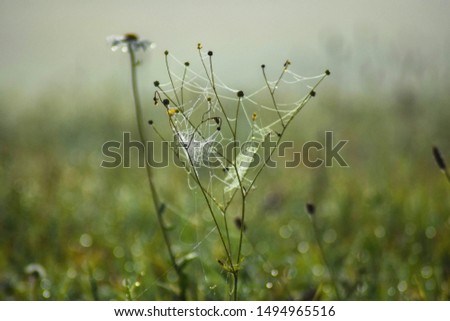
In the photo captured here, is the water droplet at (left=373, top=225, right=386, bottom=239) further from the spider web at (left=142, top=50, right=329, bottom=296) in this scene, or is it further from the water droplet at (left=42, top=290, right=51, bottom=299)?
the water droplet at (left=42, top=290, right=51, bottom=299)

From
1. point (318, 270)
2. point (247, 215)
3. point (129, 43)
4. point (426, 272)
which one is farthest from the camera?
point (247, 215)

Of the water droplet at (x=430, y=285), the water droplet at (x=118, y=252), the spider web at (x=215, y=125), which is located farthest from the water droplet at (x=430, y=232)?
the water droplet at (x=118, y=252)

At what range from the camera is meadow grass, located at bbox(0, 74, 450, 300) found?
5.96 feet

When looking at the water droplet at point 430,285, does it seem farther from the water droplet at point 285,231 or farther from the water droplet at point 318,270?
the water droplet at point 285,231

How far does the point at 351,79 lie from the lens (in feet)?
9.25

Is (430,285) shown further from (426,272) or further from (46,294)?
(46,294)

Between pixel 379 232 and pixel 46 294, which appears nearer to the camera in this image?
pixel 46 294

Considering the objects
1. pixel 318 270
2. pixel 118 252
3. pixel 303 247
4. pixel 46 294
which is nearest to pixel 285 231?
pixel 303 247

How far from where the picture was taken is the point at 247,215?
7.66 feet

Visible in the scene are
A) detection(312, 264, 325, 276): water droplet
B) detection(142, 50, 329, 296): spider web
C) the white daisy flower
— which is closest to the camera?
detection(142, 50, 329, 296): spider web

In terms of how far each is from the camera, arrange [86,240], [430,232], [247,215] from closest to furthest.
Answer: [430,232]
[86,240]
[247,215]

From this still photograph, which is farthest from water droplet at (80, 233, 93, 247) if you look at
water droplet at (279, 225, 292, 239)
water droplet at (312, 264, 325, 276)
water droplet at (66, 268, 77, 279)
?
water droplet at (312, 264, 325, 276)
